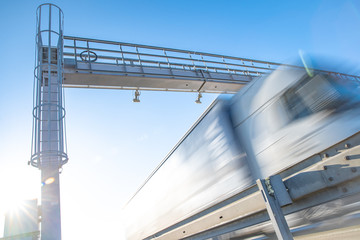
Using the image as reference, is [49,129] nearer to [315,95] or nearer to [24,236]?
[24,236]

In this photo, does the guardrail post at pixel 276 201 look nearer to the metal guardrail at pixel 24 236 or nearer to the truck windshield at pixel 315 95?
the truck windshield at pixel 315 95

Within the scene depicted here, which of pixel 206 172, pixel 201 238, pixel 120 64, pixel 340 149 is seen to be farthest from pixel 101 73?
pixel 340 149

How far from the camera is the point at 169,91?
7.60 meters

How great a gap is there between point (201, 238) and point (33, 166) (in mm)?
3262

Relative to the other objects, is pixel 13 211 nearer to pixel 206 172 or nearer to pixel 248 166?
pixel 206 172

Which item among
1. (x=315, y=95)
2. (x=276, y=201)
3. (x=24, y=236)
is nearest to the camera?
(x=276, y=201)

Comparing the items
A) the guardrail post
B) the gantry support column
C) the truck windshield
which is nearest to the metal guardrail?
the gantry support column

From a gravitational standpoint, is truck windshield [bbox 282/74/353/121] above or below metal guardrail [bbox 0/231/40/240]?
above

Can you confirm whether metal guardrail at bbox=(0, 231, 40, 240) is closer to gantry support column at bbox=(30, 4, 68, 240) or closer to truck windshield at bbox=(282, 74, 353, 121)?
gantry support column at bbox=(30, 4, 68, 240)

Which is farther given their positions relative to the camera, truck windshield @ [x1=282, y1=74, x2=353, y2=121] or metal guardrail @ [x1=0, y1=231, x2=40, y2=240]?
metal guardrail @ [x1=0, y1=231, x2=40, y2=240]

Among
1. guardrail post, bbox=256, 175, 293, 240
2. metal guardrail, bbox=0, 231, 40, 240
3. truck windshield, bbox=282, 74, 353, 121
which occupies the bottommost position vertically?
guardrail post, bbox=256, 175, 293, 240

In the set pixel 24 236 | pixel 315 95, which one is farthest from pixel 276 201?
pixel 24 236

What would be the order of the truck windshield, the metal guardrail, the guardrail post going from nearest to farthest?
1. the guardrail post
2. the truck windshield
3. the metal guardrail

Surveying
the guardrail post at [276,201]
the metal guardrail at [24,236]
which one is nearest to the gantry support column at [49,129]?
the metal guardrail at [24,236]
